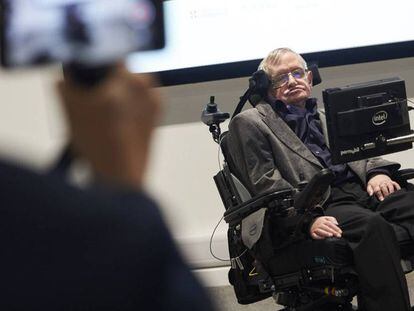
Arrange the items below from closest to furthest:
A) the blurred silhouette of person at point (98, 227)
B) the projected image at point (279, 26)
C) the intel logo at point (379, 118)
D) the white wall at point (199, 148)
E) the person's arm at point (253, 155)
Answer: the blurred silhouette of person at point (98, 227)
the intel logo at point (379, 118)
the person's arm at point (253, 155)
the projected image at point (279, 26)
the white wall at point (199, 148)

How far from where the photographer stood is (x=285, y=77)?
2.53 metres

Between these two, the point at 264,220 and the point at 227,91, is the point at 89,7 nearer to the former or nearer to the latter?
the point at 264,220

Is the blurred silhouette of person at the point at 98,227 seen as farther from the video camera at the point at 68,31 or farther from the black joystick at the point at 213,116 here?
the black joystick at the point at 213,116

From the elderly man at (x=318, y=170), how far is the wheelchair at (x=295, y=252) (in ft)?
0.17

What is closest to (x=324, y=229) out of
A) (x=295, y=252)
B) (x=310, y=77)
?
(x=295, y=252)

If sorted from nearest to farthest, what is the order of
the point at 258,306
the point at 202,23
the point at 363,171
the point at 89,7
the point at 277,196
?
1. the point at 89,7
2. the point at 277,196
3. the point at 363,171
4. the point at 258,306
5. the point at 202,23

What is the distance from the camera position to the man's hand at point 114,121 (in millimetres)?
312

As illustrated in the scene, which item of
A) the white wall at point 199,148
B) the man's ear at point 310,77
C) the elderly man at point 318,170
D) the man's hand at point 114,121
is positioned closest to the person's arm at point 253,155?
the elderly man at point 318,170

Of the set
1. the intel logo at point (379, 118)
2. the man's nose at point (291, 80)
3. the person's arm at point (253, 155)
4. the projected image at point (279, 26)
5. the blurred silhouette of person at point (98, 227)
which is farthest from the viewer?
the projected image at point (279, 26)

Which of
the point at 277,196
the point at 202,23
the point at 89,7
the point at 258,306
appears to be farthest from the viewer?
the point at 202,23

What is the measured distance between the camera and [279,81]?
2535mm

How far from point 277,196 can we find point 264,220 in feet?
0.28

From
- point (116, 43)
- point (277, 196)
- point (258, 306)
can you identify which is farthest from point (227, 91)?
point (116, 43)

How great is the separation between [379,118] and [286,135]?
44 cm
